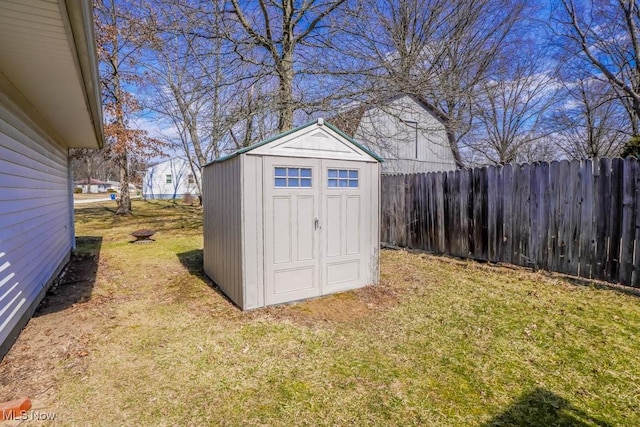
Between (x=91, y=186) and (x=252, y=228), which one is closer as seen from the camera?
(x=252, y=228)

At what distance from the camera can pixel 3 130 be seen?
3.56 metres

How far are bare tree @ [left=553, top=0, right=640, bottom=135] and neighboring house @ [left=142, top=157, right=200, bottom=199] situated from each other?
95.0 feet

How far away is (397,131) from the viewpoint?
10.5 meters

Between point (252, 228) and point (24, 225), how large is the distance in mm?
3058

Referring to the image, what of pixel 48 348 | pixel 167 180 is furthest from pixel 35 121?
pixel 167 180

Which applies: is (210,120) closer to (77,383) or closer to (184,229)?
(184,229)

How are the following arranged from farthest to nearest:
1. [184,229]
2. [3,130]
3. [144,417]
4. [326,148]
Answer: [184,229]
[326,148]
[3,130]
[144,417]

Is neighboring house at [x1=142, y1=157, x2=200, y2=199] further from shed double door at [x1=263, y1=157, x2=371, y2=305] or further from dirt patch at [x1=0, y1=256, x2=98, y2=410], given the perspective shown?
shed double door at [x1=263, y1=157, x2=371, y2=305]

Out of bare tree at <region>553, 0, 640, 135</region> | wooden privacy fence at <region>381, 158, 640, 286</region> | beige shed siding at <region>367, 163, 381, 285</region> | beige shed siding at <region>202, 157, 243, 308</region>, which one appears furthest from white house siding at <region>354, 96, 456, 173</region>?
bare tree at <region>553, 0, 640, 135</region>

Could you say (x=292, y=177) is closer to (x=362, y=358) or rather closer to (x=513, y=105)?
(x=362, y=358)

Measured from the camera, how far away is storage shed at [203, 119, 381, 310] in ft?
13.3

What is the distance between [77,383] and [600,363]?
4.56 metres

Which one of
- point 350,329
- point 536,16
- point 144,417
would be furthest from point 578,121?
point 144,417

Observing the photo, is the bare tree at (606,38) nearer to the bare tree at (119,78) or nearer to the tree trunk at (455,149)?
the tree trunk at (455,149)
